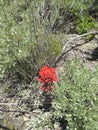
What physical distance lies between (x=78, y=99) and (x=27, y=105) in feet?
3.90

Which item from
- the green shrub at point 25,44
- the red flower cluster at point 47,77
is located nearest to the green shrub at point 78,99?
the red flower cluster at point 47,77

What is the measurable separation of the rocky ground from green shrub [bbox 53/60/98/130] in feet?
0.97

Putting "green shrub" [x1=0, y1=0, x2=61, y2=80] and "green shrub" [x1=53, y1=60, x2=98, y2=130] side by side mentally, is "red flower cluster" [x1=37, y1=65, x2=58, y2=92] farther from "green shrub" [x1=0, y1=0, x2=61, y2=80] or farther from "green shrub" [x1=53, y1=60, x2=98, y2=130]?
"green shrub" [x1=0, y1=0, x2=61, y2=80]

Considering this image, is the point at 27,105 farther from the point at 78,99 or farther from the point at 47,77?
the point at 78,99

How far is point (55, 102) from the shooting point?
425 cm

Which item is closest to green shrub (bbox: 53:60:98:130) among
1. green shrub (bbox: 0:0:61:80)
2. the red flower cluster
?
the red flower cluster

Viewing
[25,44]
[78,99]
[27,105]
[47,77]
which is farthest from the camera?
[25,44]

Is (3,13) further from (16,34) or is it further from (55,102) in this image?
(55,102)

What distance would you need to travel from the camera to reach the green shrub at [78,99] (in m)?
4.03

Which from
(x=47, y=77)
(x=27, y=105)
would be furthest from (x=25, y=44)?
(x=27, y=105)

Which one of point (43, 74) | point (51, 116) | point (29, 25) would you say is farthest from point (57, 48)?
point (51, 116)

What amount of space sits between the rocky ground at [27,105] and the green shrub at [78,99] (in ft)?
0.97

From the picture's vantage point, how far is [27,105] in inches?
199

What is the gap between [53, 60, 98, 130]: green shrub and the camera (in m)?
4.03
